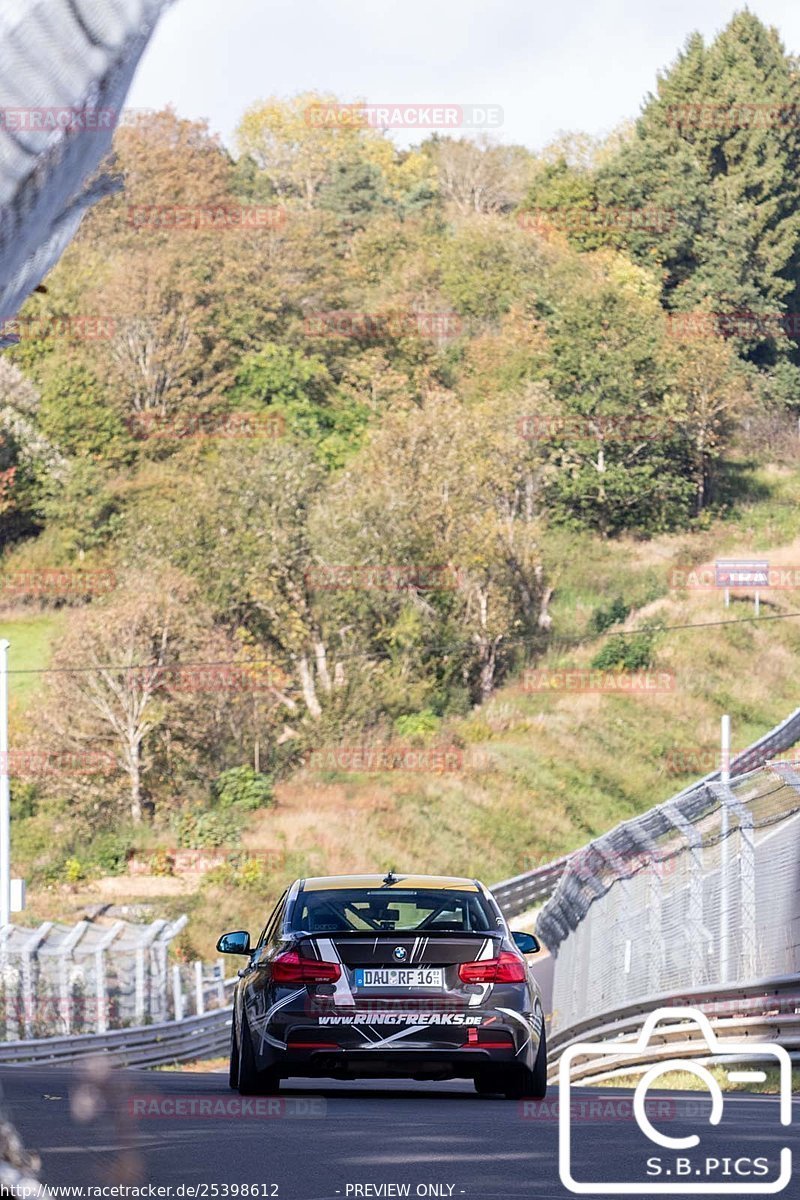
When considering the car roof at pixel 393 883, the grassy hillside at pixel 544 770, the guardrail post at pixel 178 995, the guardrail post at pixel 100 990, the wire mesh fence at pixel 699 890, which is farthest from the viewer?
the grassy hillside at pixel 544 770

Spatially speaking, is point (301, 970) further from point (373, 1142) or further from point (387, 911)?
point (373, 1142)

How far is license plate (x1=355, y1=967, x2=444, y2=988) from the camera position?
35.4 ft

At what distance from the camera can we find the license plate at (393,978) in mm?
10781

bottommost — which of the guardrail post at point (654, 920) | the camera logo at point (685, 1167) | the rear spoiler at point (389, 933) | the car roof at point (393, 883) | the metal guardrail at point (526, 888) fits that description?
the metal guardrail at point (526, 888)

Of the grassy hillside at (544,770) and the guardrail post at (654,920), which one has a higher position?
the guardrail post at (654,920)

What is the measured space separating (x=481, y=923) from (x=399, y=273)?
91.4 metres

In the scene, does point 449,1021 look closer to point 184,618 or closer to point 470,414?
point 184,618

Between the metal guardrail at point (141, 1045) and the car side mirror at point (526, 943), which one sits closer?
the car side mirror at point (526, 943)

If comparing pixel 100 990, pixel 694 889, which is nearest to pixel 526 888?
pixel 100 990

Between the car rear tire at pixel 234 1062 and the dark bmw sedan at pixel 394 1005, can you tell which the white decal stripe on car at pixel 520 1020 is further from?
the car rear tire at pixel 234 1062

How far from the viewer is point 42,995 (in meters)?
28.0

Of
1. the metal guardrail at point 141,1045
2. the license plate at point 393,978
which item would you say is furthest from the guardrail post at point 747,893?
the metal guardrail at point 141,1045

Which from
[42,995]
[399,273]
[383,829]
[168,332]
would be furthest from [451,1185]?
[399,273]

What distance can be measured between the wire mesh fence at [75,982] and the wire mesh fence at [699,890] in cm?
849
